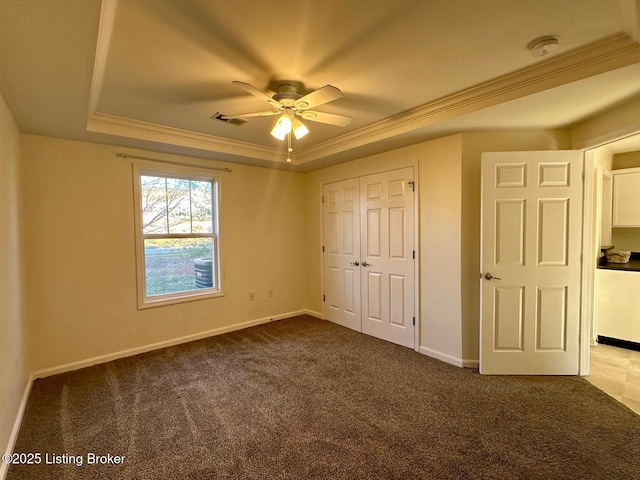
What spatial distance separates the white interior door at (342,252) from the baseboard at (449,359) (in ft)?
3.34

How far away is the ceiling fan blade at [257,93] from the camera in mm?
1866

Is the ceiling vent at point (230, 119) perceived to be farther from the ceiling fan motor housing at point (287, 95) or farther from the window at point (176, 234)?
the window at point (176, 234)

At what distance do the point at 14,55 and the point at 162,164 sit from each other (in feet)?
6.69

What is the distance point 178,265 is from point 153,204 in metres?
0.80

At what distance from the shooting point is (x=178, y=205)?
3834 mm

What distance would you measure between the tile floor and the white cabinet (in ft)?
5.44

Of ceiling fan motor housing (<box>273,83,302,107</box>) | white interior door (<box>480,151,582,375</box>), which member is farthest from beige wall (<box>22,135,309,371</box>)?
white interior door (<box>480,151,582,375</box>)

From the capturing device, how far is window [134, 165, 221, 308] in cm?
355

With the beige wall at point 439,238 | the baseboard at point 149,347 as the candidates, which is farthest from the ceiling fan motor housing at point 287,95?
the baseboard at point 149,347

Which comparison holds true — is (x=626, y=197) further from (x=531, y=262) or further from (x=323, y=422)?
(x=323, y=422)

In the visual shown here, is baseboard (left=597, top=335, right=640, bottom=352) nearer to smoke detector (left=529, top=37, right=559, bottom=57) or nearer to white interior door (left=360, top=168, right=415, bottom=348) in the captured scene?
white interior door (left=360, top=168, right=415, bottom=348)

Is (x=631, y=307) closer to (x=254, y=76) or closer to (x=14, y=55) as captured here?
(x=254, y=76)

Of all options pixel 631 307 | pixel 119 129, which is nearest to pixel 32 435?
pixel 119 129

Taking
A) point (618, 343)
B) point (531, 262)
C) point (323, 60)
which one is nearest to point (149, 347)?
point (323, 60)
